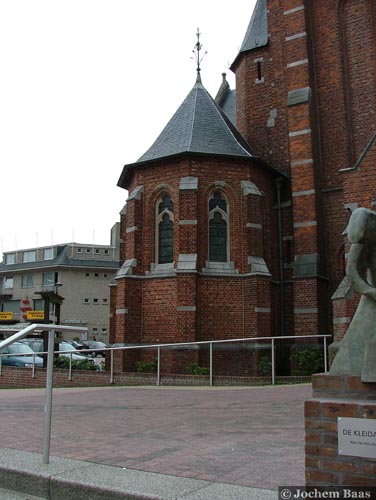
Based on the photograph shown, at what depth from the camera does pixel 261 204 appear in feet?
62.3

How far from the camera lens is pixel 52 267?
58.5 meters

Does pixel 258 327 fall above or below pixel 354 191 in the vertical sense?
below

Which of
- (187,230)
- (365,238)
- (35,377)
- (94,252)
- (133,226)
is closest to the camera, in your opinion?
(365,238)

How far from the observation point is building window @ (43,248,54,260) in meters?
62.2

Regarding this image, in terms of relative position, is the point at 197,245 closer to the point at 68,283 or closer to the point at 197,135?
the point at 197,135

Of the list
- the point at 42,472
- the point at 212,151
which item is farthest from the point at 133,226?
the point at 42,472

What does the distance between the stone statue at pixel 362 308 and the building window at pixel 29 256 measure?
63869 mm

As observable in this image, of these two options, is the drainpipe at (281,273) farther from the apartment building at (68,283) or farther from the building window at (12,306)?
Answer: the building window at (12,306)

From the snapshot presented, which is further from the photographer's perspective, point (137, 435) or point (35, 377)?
point (35, 377)

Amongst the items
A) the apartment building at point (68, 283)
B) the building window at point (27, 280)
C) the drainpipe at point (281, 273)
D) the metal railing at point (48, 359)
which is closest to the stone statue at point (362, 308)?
the metal railing at point (48, 359)

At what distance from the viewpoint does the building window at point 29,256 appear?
6456 centimetres

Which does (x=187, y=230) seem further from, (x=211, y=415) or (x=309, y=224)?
(x=211, y=415)

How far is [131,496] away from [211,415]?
14.2 feet

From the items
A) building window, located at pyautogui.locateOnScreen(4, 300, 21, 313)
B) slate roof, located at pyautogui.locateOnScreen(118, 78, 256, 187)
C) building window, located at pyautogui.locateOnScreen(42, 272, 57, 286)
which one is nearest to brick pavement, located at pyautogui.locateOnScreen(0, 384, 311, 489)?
slate roof, located at pyautogui.locateOnScreen(118, 78, 256, 187)
